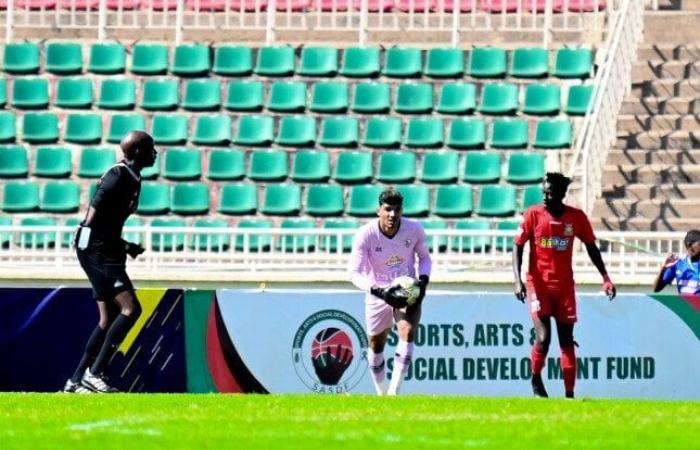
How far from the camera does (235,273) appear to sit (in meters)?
21.7

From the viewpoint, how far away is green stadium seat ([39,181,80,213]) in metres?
25.8

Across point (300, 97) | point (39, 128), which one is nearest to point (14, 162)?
point (39, 128)

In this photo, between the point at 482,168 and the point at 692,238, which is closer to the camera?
the point at 692,238

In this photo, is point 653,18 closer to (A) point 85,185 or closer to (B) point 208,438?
(A) point 85,185

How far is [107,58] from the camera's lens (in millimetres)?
27422

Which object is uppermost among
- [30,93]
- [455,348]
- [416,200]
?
[30,93]

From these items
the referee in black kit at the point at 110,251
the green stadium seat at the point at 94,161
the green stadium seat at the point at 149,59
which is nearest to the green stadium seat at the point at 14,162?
the green stadium seat at the point at 94,161

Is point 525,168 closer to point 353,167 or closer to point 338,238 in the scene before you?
point 353,167

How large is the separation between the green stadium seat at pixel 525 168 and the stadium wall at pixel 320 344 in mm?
8003

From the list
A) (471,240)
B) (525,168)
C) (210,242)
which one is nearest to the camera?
(471,240)

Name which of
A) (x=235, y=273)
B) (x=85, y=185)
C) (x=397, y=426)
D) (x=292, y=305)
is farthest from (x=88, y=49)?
(x=397, y=426)

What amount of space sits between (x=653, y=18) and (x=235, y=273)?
7986 mm

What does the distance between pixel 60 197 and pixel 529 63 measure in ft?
20.8

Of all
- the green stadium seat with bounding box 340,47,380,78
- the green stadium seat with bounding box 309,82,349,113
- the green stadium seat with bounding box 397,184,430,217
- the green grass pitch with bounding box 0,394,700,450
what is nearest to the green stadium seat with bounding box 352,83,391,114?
the green stadium seat with bounding box 309,82,349,113
